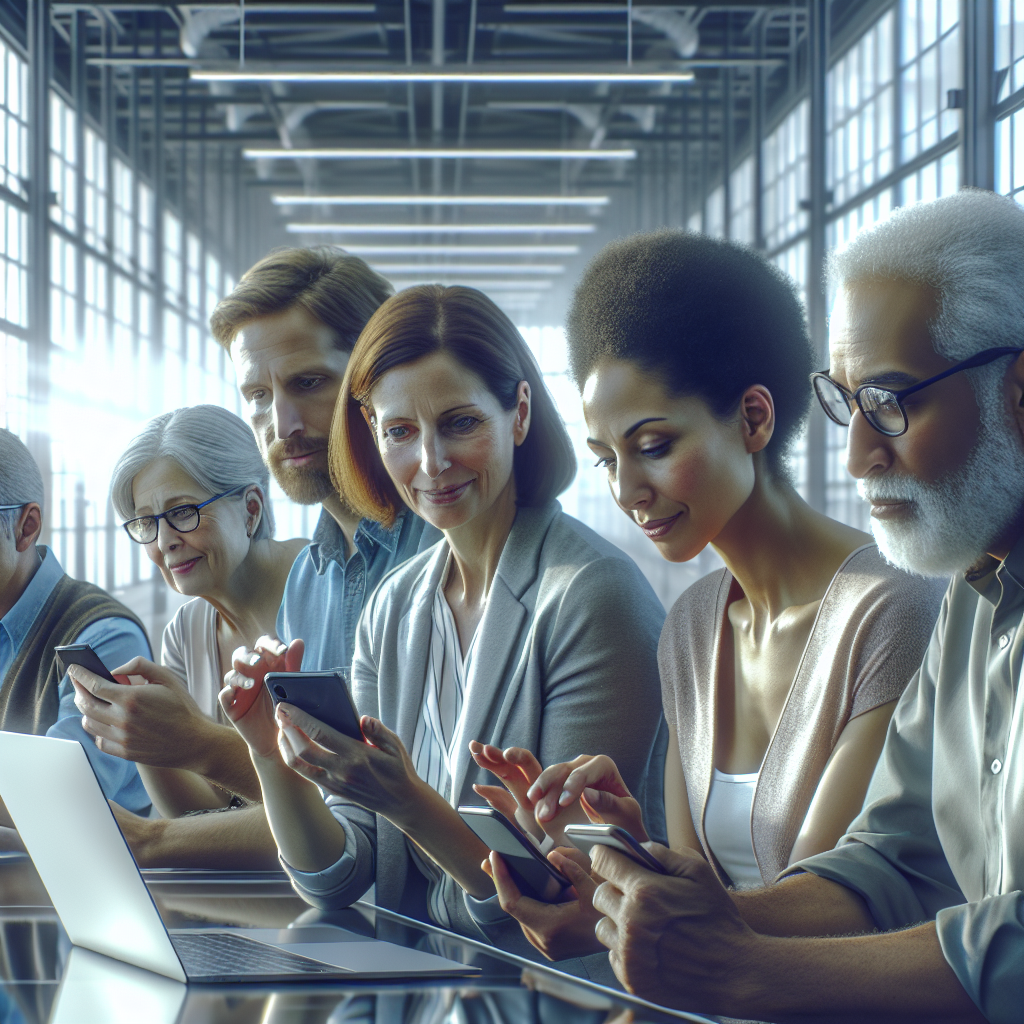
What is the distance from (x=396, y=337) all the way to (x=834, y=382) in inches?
28.8

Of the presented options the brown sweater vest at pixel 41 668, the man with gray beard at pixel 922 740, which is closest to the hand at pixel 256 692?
the man with gray beard at pixel 922 740

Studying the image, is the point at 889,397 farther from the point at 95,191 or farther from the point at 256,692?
the point at 95,191

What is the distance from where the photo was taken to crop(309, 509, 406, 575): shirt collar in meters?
2.14

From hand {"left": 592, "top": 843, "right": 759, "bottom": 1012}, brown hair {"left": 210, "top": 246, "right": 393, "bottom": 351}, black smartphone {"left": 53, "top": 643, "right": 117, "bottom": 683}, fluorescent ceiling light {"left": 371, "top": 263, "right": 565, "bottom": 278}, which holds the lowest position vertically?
hand {"left": 592, "top": 843, "right": 759, "bottom": 1012}

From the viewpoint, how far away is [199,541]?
7.36ft

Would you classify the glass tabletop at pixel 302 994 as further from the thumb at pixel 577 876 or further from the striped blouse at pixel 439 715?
the striped blouse at pixel 439 715

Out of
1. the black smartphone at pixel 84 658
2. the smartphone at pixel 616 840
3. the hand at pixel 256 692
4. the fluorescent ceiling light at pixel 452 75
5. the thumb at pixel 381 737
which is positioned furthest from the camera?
the fluorescent ceiling light at pixel 452 75

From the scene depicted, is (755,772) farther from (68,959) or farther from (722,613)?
(68,959)

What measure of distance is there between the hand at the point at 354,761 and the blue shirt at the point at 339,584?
0.69m

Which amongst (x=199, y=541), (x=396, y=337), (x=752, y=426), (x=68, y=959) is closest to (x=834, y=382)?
(x=752, y=426)

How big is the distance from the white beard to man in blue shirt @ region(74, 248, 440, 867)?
1082 mm

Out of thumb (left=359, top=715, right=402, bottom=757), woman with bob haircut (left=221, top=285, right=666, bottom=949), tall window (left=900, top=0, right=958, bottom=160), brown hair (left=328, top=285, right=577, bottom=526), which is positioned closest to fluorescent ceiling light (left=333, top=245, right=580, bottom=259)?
tall window (left=900, top=0, right=958, bottom=160)

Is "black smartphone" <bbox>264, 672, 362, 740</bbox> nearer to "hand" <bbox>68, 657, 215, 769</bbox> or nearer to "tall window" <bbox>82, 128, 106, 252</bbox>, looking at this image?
"hand" <bbox>68, 657, 215, 769</bbox>

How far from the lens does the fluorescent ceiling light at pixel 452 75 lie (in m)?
6.58
